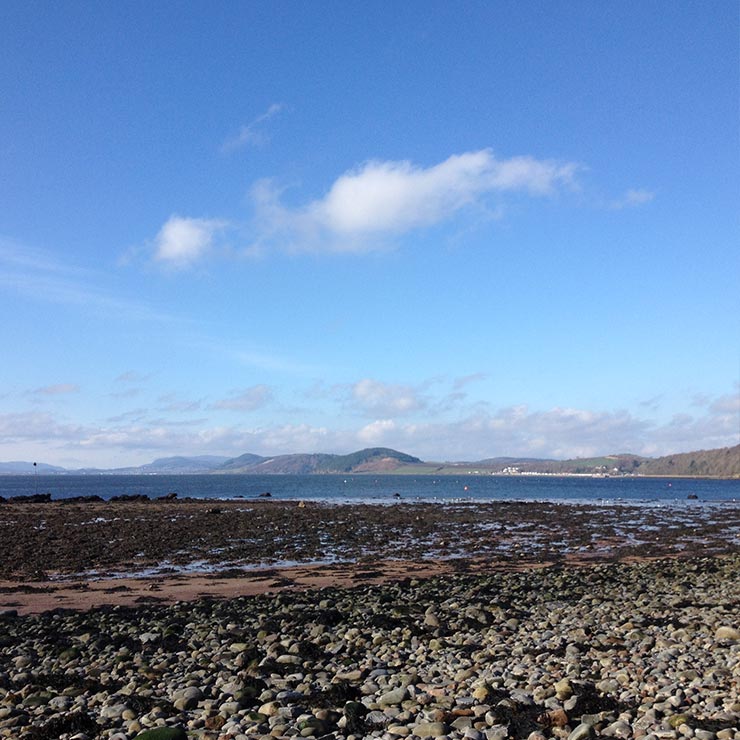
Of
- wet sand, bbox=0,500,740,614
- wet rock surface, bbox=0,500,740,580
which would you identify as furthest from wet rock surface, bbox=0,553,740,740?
wet rock surface, bbox=0,500,740,580

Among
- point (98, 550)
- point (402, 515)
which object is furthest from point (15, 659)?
point (402, 515)

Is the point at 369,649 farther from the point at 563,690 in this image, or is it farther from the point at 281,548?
the point at 281,548

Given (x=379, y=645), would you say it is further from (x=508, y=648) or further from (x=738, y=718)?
(x=738, y=718)

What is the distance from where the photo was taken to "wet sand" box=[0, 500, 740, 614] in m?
23.4

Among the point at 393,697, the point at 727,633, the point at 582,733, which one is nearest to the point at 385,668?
the point at 393,697

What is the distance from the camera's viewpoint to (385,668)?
1141 cm

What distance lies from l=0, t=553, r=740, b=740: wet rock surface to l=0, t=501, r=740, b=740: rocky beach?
0.04 metres

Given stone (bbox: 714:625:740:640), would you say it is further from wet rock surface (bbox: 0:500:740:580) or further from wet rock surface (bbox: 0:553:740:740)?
wet rock surface (bbox: 0:500:740:580)

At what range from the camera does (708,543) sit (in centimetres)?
3788

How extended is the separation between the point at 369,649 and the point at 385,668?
1.41m

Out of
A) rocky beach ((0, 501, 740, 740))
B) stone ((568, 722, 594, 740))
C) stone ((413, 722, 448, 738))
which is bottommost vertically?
rocky beach ((0, 501, 740, 740))

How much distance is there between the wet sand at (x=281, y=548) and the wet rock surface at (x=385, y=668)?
5857 mm

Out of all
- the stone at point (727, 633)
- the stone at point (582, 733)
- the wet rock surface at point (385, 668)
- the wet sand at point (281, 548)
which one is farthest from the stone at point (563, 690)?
the wet sand at point (281, 548)

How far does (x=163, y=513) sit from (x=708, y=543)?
146 ft
